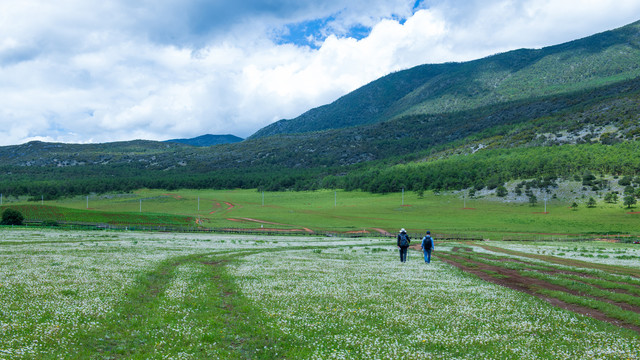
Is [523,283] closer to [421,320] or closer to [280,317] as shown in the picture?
[421,320]

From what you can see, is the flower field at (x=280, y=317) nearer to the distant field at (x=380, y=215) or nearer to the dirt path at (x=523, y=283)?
the dirt path at (x=523, y=283)

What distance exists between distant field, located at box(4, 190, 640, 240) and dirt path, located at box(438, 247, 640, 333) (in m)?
50.5

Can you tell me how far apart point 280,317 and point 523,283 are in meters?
18.8

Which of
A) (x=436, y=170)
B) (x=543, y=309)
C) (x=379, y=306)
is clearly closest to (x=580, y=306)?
(x=543, y=309)

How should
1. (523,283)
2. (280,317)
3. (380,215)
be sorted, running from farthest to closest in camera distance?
1. (380,215)
2. (523,283)
3. (280,317)

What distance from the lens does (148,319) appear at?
1602 cm

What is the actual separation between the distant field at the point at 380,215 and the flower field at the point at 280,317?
67.7 metres

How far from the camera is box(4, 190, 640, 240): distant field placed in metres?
98.0

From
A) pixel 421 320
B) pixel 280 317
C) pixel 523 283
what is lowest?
pixel 523 283

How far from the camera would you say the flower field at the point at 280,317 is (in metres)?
12.9

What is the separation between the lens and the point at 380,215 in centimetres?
13212

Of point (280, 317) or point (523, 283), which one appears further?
point (523, 283)

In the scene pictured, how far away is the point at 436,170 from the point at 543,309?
168469mm

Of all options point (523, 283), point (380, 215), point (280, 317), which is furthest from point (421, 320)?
point (380, 215)
